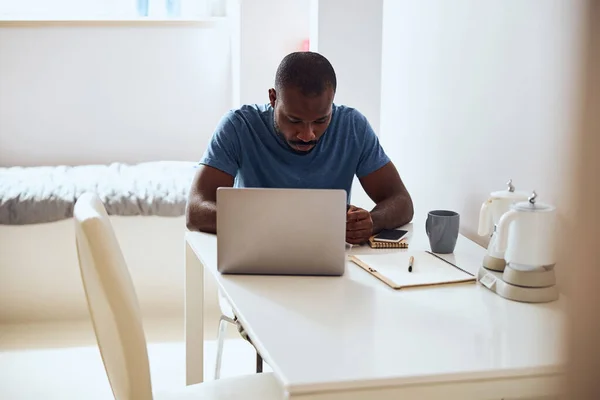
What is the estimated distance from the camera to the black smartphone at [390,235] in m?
1.62

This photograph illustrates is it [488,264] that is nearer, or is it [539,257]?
[539,257]

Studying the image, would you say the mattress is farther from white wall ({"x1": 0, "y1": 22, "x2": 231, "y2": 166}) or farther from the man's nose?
the man's nose

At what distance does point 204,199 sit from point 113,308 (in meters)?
→ 0.71

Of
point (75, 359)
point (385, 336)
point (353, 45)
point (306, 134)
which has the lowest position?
point (75, 359)

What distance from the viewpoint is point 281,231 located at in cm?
135

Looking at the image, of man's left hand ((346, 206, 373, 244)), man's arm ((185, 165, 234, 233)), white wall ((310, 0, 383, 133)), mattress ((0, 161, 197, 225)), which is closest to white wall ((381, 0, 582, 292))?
man's left hand ((346, 206, 373, 244))

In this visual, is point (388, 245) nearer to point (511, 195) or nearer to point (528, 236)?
point (511, 195)

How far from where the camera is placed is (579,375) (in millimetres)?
269

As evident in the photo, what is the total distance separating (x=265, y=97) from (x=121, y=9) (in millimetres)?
976

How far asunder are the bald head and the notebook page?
1.33 feet

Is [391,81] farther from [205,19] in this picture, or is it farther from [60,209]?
[205,19]

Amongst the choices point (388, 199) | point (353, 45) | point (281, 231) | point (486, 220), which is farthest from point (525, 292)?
point (353, 45)

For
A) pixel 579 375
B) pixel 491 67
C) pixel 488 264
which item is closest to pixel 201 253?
pixel 488 264

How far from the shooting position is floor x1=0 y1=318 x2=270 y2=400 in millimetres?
2342
